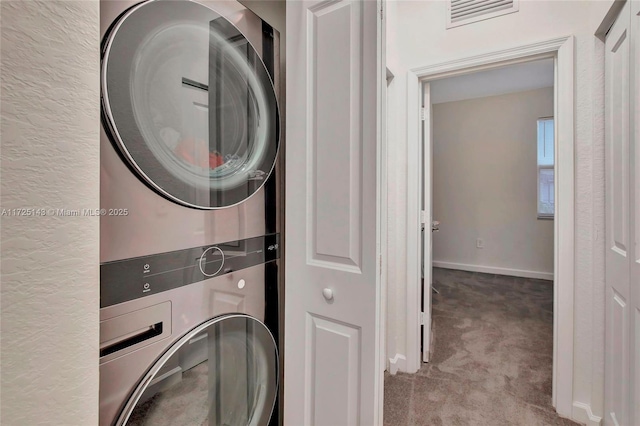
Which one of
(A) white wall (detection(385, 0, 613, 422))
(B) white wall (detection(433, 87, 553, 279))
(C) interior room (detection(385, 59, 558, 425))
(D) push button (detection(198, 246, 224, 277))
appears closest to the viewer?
(D) push button (detection(198, 246, 224, 277))

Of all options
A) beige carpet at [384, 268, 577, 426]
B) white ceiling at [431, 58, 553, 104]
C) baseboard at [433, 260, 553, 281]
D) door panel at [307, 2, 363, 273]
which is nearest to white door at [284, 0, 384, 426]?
door panel at [307, 2, 363, 273]

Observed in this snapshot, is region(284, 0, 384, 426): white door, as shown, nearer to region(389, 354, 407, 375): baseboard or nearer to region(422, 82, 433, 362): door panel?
region(389, 354, 407, 375): baseboard

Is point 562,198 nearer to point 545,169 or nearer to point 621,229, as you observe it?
point 621,229

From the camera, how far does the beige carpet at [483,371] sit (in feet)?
5.60

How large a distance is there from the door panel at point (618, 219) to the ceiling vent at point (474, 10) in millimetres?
577

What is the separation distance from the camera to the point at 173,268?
2.67 feet

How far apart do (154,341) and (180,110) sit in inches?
24.3

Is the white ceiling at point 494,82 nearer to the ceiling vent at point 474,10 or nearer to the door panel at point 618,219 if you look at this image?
the ceiling vent at point 474,10

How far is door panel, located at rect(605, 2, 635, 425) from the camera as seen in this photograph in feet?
4.08

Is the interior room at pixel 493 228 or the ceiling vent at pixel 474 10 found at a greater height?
the ceiling vent at pixel 474 10

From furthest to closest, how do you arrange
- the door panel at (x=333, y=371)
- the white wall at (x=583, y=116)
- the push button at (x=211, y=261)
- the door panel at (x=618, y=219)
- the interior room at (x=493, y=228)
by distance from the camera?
the interior room at (x=493, y=228), the white wall at (x=583, y=116), the door panel at (x=618, y=219), the door panel at (x=333, y=371), the push button at (x=211, y=261)

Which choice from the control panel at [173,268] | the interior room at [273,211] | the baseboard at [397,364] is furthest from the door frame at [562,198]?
the control panel at [173,268]

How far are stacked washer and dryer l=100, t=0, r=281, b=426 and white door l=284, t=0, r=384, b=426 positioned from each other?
3.8 inches

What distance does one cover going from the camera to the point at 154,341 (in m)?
0.78
